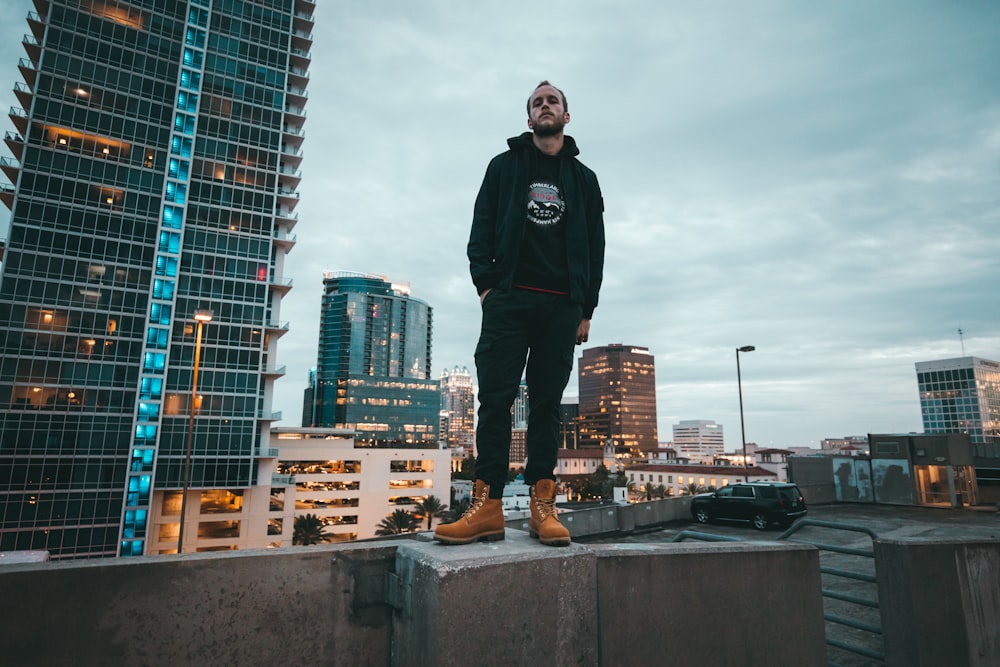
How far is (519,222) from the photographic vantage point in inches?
122

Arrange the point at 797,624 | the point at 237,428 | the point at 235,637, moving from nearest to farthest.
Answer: the point at 235,637, the point at 797,624, the point at 237,428

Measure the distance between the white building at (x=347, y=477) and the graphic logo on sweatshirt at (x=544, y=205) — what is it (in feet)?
233

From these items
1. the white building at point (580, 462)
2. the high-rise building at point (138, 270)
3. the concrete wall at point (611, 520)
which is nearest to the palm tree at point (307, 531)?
the high-rise building at point (138, 270)

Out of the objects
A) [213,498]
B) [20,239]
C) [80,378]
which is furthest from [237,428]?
[20,239]

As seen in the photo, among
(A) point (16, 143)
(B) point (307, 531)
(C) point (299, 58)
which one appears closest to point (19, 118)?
(A) point (16, 143)

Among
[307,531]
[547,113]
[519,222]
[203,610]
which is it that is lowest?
[307,531]

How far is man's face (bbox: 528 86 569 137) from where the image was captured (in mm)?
3348

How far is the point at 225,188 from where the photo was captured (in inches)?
2008

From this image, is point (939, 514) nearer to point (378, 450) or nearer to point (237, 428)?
point (237, 428)

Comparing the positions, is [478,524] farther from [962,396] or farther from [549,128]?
[962,396]

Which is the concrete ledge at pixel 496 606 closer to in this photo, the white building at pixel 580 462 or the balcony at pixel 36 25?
the balcony at pixel 36 25

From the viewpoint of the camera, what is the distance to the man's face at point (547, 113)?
3.35 m

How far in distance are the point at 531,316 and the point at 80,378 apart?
54.3 meters

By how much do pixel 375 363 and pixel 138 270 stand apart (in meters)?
109
